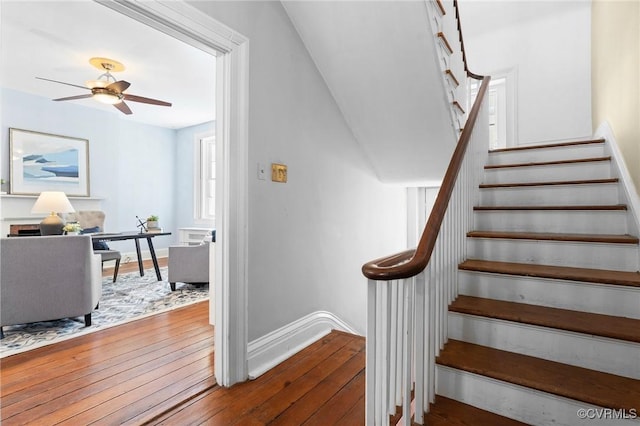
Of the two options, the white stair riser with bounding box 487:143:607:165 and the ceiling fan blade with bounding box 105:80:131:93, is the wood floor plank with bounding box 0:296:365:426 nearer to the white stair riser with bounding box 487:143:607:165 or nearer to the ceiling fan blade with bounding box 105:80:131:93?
the white stair riser with bounding box 487:143:607:165

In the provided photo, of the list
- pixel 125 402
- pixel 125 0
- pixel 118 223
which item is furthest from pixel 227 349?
pixel 118 223

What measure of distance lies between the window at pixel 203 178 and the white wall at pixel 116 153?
0.70 metres

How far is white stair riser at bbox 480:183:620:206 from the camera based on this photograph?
7.36 feet

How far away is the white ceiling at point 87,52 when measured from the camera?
2.82 metres

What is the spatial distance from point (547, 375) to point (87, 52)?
488cm

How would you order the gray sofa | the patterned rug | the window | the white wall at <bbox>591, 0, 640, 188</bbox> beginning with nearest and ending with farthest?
the white wall at <bbox>591, 0, 640, 188</bbox>, the gray sofa, the patterned rug, the window

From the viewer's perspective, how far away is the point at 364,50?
2.43 metres

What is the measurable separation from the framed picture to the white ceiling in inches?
26.3

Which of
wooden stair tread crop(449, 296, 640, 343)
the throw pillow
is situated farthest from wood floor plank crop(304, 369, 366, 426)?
the throw pillow


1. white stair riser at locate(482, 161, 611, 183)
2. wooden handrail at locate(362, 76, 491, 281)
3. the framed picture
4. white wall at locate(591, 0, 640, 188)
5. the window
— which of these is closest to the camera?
wooden handrail at locate(362, 76, 491, 281)

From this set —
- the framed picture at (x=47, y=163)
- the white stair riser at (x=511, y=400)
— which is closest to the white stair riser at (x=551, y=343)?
the white stair riser at (x=511, y=400)

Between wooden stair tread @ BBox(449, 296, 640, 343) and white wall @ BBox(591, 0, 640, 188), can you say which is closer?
wooden stair tread @ BBox(449, 296, 640, 343)

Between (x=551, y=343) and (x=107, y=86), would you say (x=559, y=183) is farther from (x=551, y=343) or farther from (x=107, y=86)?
(x=107, y=86)

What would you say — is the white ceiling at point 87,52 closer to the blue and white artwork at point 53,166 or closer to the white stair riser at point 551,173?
the blue and white artwork at point 53,166
